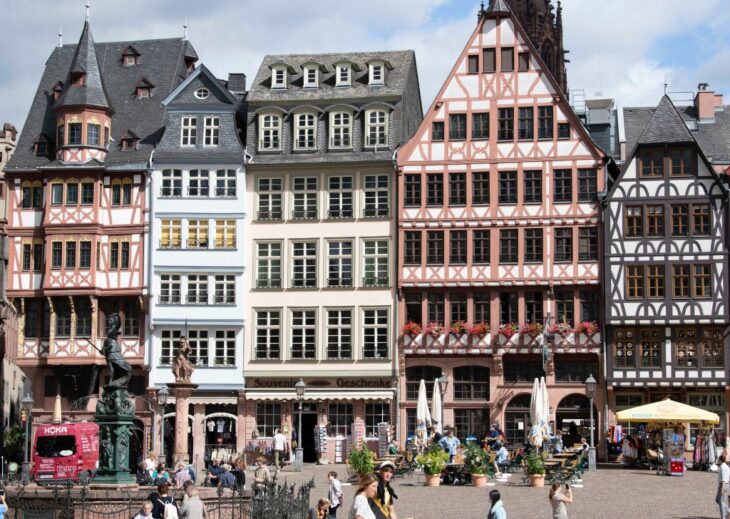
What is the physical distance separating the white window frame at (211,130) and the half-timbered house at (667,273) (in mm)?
15096

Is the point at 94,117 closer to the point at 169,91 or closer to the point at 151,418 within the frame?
the point at 169,91

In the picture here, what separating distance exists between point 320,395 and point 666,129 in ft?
51.9

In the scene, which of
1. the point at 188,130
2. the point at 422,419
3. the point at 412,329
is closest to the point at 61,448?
the point at 422,419

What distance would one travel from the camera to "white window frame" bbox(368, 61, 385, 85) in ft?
174

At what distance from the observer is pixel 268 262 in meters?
52.3

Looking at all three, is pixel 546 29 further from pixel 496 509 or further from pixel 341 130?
pixel 496 509

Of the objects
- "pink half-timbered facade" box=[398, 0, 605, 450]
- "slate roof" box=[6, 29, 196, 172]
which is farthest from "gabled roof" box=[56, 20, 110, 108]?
"pink half-timbered facade" box=[398, 0, 605, 450]

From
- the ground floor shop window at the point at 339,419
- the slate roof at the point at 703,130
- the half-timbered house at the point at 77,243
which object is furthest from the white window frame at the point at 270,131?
the slate roof at the point at 703,130

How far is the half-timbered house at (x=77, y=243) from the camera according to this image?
51.8 meters

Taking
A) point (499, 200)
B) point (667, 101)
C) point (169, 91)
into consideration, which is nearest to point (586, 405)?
point (499, 200)

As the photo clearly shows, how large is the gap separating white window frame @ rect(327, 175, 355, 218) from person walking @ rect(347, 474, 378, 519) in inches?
1354

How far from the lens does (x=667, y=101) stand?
49562 millimetres

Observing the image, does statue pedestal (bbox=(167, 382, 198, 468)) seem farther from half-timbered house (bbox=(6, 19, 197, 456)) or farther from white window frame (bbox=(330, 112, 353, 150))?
white window frame (bbox=(330, 112, 353, 150))

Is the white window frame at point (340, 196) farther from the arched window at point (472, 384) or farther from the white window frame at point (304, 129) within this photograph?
the arched window at point (472, 384)
